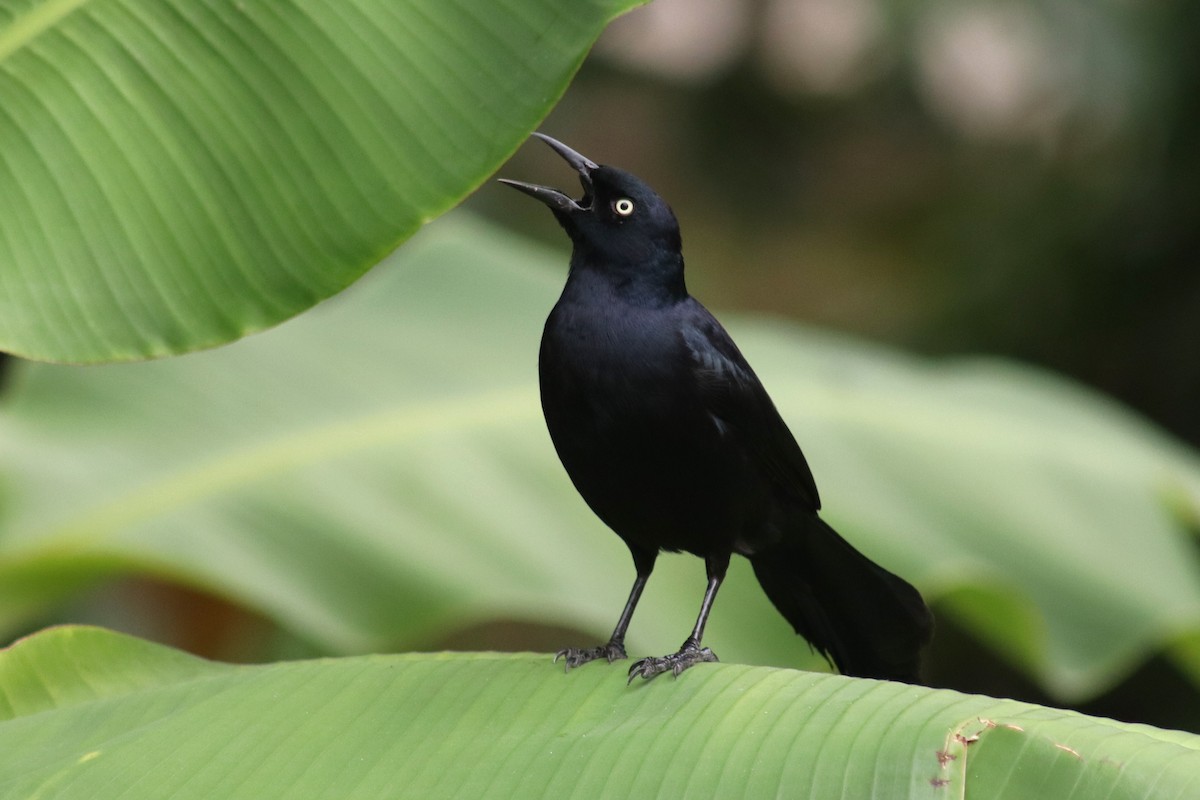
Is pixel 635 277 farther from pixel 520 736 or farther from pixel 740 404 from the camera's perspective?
pixel 520 736

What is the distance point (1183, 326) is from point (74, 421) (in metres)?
4.87

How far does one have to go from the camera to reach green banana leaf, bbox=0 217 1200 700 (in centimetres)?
271

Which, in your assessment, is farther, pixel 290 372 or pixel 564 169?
pixel 564 169

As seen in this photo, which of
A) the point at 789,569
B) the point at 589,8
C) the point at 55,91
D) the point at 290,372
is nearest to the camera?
the point at 589,8

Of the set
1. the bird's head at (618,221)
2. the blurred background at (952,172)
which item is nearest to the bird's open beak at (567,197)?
the bird's head at (618,221)

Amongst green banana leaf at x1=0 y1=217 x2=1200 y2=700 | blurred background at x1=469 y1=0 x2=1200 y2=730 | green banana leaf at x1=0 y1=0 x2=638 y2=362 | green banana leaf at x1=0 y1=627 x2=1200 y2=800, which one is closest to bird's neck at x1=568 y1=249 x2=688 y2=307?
green banana leaf at x1=0 y1=0 x2=638 y2=362

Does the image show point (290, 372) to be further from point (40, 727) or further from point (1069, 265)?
point (1069, 265)

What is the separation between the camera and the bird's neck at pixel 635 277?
1.86 meters

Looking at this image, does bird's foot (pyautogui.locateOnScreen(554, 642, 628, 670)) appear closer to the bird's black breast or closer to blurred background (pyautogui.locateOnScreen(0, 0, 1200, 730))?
→ the bird's black breast

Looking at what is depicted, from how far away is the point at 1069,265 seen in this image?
6156mm

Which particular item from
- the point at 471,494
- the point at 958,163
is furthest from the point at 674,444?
the point at 958,163

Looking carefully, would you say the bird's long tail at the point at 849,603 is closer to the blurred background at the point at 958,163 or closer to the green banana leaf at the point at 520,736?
the green banana leaf at the point at 520,736

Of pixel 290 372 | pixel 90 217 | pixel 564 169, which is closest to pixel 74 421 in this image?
pixel 290 372

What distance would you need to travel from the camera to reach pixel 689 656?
179 centimetres
